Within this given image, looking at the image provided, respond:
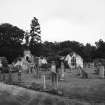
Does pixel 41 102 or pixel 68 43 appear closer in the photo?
pixel 41 102

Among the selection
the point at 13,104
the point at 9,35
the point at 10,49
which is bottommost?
the point at 13,104

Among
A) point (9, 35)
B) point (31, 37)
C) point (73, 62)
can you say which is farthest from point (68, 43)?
point (73, 62)

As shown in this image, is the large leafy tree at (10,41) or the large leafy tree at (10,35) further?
the large leafy tree at (10,35)

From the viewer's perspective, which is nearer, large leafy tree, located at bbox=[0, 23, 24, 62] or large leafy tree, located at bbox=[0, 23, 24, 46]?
large leafy tree, located at bbox=[0, 23, 24, 62]

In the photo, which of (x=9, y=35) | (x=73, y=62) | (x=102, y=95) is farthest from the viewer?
(x=9, y=35)

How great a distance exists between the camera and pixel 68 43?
110125mm

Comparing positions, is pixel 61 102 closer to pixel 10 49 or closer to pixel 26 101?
pixel 26 101

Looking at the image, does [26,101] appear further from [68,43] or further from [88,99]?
[68,43]

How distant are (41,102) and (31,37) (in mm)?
73082

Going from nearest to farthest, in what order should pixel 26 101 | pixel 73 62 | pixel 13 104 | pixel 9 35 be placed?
pixel 13 104
pixel 26 101
pixel 73 62
pixel 9 35

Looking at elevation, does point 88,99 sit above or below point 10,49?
below

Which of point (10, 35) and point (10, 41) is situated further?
point (10, 35)

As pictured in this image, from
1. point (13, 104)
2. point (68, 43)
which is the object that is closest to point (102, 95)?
point (13, 104)

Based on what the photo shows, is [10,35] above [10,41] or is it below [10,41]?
above
